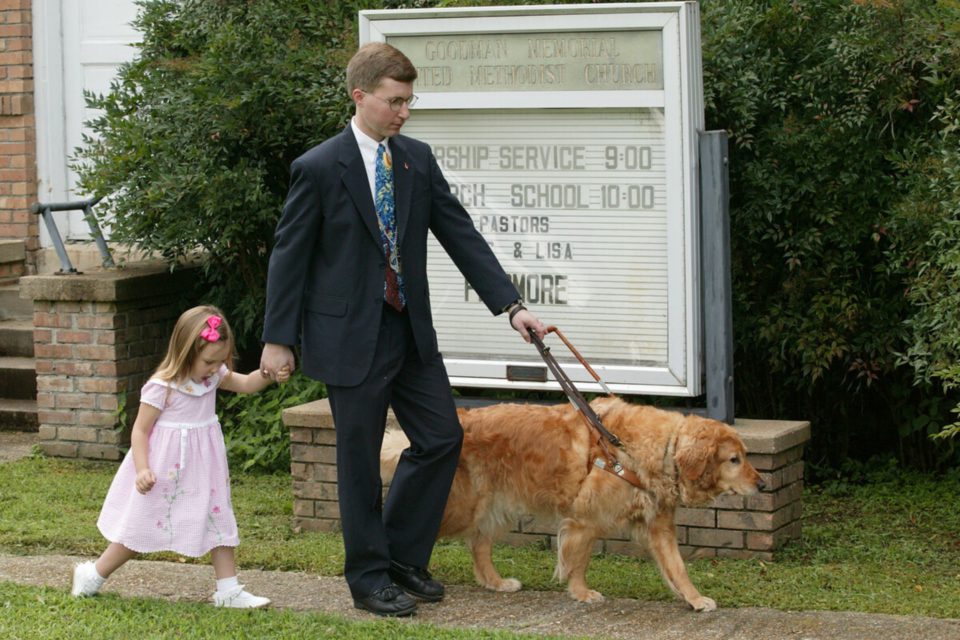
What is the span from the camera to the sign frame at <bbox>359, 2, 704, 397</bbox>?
486 centimetres

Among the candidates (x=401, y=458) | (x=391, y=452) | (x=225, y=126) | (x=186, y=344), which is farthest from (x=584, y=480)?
(x=225, y=126)

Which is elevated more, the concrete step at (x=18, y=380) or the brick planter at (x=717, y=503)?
the concrete step at (x=18, y=380)

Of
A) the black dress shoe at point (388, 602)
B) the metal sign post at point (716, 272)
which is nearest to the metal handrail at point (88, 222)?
the black dress shoe at point (388, 602)

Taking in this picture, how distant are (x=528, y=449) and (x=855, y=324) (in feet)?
7.26

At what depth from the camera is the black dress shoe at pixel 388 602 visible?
4.12m

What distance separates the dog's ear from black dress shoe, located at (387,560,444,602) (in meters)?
1.10

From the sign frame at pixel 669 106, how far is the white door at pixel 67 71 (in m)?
4.40

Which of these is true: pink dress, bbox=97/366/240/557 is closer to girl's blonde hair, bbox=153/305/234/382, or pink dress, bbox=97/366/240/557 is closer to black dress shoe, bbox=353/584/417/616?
girl's blonde hair, bbox=153/305/234/382

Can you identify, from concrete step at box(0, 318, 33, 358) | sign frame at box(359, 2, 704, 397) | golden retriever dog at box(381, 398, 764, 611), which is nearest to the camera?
golden retriever dog at box(381, 398, 764, 611)

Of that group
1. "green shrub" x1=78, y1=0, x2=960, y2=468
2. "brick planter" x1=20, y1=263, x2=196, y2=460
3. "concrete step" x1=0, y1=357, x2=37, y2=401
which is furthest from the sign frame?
"concrete step" x1=0, y1=357, x2=37, y2=401

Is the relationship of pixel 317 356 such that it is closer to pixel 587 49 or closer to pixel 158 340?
pixel 587 49

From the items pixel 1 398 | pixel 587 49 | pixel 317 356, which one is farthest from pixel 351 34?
pixel 1 398

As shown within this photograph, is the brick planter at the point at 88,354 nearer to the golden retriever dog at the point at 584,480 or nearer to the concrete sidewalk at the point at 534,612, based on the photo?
the concrete sidewalk at the point at 534,612

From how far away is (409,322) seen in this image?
4.25 metres
